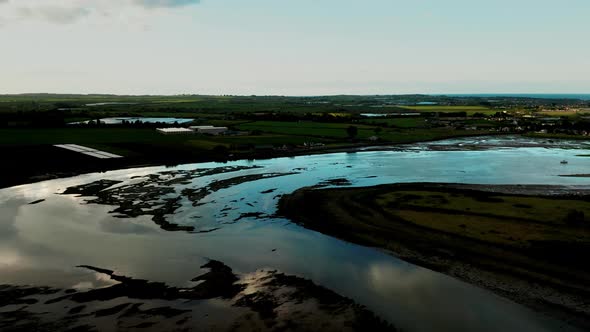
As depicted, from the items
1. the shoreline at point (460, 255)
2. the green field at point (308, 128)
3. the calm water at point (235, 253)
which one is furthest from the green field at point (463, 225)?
the green field at point (308, 128)

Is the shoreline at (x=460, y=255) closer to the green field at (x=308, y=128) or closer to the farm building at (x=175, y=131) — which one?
the farm building at (x=175, y=131)

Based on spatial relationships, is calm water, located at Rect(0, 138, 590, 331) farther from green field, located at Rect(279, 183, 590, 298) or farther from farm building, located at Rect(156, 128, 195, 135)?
farm building, located at Rect(156, 128, 195, 135)

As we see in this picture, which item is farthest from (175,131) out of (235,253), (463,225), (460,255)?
(460,255)

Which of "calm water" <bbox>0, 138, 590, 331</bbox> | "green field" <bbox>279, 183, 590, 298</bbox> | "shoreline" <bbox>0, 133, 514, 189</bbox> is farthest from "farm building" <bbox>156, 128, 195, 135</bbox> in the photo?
"green field" <bbox>279, 183, 590, 298</bbox>

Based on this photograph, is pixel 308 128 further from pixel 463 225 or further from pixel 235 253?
pixel 235 253

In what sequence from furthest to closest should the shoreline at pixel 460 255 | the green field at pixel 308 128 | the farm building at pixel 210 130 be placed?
the green field at pixel 308 128 → the farm building at pixel 210 130 → the shoreline at pixel 460 255

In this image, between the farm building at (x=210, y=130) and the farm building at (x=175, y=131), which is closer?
the farm building at (x=175, y=131)
